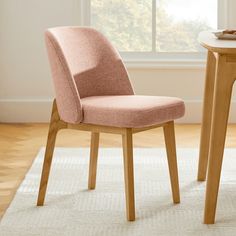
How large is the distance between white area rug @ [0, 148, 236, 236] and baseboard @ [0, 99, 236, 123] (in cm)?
130

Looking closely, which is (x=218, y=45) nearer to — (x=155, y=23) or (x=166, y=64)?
(x=166, y=64)

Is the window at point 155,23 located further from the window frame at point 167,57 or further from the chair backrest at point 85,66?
the chair backrest at point 85,66

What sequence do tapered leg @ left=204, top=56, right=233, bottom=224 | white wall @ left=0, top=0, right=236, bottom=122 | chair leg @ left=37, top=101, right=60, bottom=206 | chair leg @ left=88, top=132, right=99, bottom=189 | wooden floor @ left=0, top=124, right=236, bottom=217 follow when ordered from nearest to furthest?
tapered leg @ left=204, top=56, right=233, bottom=224 < chair leg @ left=37, top=101, right=60, bottom=206 < chair leg @ left=88, top=132, right=99, bottom=189 < wooden floor @ left=0, top=124, right=236, bottom=217 < white wall @ left=0, top=0, right=236, bottom=122

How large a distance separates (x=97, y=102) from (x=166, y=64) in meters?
2.39

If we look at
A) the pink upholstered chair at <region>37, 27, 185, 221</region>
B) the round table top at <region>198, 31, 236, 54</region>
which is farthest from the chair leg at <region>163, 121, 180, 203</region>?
the round table top at <region>198, 31, 236, 54</region>

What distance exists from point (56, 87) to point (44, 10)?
7.85ft

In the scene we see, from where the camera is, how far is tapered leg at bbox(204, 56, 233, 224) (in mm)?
2695

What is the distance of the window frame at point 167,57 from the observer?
5.23 m

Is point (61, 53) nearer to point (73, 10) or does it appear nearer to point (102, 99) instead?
point (102, 99)

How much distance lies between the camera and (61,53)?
9.41 ft

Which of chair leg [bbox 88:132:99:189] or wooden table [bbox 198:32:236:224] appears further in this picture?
chair leg [bbox 88:132:99:189]

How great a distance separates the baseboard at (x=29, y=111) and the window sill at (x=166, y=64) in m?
0.30

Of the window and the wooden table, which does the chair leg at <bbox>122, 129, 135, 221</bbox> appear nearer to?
the wooden table

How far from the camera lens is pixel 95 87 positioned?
10.5 feet
